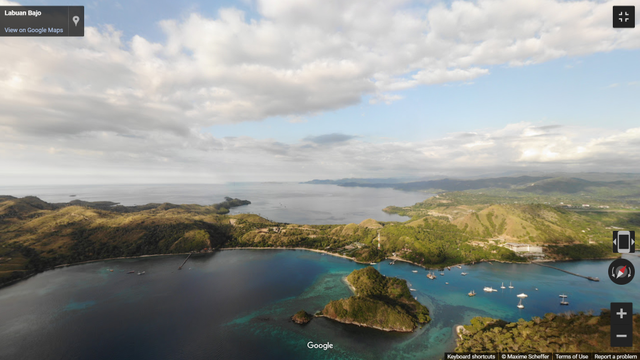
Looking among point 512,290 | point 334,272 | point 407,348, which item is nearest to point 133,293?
point 334,272

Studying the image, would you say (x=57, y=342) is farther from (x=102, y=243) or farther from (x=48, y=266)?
(x=102, y=243)

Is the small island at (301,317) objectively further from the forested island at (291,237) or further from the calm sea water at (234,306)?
the forested island at (291,237)

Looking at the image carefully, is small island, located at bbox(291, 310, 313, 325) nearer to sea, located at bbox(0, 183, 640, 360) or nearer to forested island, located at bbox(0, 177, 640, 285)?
sea, located at bbox(0, 183, 640, 360)

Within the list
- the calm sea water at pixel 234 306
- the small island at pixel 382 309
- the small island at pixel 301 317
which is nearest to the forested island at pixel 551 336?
the calm sea water at pixel 234 306

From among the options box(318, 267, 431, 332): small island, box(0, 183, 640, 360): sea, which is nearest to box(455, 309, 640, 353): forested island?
box(0, 183, 640, 360): sea

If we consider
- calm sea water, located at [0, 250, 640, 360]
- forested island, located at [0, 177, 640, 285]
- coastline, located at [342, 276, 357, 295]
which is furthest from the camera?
forested island, located at [0, 177, 640, 285]

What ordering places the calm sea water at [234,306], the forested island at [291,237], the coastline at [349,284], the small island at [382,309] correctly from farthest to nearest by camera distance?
1. the forested island at [291,237]
2. the coastline at [349,284]
3. the small island at [382,309]
4. the calm sea water at [234,306]

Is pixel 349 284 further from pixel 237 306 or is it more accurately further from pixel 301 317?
pixel 237 306
